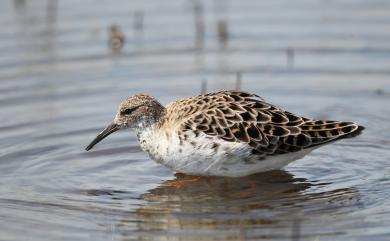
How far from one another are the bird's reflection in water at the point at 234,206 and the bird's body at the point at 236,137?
250 mm

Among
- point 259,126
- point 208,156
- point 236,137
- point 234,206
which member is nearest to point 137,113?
point 208,156

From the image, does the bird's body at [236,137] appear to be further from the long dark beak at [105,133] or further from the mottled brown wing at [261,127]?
the long dark beak at [105,133]

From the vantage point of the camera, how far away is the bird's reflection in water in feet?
31.1

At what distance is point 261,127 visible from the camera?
11047mm

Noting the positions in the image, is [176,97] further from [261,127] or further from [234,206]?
[234,206]

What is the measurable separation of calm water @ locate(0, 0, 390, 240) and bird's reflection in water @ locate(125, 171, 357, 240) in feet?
0.08

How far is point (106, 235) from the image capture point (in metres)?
9.46

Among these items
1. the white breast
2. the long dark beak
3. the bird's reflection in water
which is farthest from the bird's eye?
the bird's reflection in water

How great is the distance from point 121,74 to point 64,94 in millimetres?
1218

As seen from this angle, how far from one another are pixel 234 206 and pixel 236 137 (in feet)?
3.08

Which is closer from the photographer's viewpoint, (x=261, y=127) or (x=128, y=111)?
(x=261, y=127)

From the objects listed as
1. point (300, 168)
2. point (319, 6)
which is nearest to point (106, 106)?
point (300, 168)

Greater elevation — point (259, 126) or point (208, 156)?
point (259, 126)

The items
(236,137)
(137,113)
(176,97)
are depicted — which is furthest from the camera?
(176,97)
